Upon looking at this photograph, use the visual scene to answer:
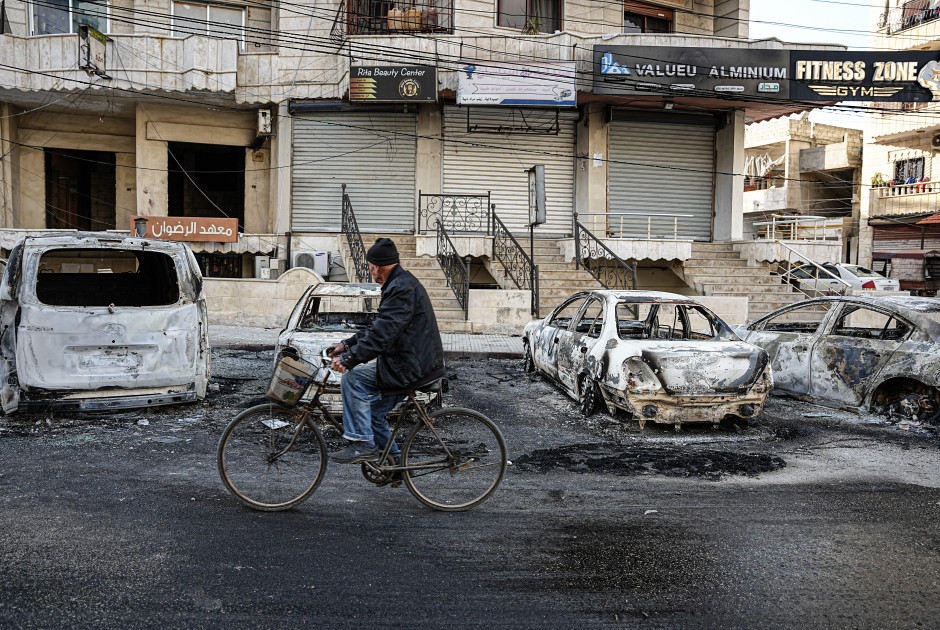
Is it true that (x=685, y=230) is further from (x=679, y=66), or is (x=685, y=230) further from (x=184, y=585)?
(x=184, y=585)

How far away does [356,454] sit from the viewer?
14.9 feet

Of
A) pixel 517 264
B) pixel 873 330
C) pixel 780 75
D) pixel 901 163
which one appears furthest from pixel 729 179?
pixel 901 163

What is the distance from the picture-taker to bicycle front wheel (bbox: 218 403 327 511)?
4.52 meters

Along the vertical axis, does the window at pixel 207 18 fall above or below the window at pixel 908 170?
above

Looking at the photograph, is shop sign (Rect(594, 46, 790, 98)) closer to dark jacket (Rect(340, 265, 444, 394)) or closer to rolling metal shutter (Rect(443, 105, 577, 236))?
rolling metal shutter (Rect(443, 105, 577, 236))

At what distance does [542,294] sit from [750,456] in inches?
440

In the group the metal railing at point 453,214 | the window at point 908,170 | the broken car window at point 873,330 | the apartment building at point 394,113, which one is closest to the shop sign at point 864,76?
the apartment building at point 394,113

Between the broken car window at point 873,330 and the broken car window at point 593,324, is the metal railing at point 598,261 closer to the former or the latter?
the broken car window at point 593,324

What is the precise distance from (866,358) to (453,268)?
11.0 m

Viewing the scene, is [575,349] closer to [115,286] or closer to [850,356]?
[850,356]

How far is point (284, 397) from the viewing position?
4.51 m

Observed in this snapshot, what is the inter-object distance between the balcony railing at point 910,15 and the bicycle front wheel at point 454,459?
1384 inches

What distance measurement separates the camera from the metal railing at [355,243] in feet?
54.5

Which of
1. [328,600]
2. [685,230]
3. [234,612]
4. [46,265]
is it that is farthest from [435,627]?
[685,230]
